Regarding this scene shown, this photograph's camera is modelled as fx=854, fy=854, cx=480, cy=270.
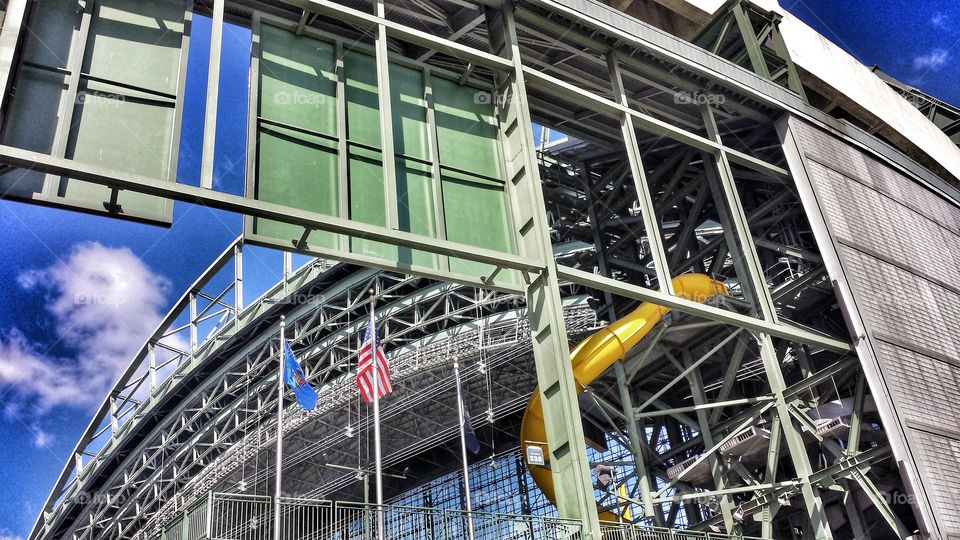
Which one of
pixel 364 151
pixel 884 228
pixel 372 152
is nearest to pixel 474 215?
pixel 372 152

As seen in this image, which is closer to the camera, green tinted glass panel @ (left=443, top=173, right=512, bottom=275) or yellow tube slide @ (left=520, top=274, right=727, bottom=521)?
green tinted glass panel @ (left=443, top=173, right=512, bottom=275)

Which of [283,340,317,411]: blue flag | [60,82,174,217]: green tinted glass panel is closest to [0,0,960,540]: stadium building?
[60,82,174,217]: green tinted glass panel

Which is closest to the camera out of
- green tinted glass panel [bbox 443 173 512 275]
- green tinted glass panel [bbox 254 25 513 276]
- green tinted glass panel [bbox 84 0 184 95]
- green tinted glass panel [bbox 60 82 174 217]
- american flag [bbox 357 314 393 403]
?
green tinted glass panel [bbox 60 82 174 217]

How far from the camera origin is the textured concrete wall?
1786 centimetres

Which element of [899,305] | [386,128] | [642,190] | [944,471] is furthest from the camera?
[899,305]

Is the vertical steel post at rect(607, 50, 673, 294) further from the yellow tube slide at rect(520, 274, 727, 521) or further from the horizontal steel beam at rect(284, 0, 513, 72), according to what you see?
the yellow tube slide at rect(520, 274, 727, 521)

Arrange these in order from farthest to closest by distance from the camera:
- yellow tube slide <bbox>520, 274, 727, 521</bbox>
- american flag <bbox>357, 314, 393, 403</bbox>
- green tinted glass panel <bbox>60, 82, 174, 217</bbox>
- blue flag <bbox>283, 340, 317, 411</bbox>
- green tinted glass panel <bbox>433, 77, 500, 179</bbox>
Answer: blue flag <bbox>283, 340, 317, 411</bbox> < american flag <bbox>357, 314, 393, 403</bbox> < yellow tube slide <bbox>520, 274, 727, 521</bbox> < green tinted glass panel <bbox>433, 77, 500, 179</bbox> < green tinted glass panel <bbox>60, 82, 174, 217</bbox>

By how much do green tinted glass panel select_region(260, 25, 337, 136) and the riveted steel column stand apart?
12.2 feet

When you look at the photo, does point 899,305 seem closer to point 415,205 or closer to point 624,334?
point 624,334

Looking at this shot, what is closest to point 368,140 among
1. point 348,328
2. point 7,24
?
point 7,24

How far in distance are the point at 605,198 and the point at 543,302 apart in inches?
452

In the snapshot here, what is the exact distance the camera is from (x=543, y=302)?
15688 millimetres

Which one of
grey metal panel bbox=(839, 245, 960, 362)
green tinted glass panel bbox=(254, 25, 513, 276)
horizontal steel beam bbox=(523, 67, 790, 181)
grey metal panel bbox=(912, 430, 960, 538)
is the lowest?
grey metal panel bbox=(912, 430, 960, 538)

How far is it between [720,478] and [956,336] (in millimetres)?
6553
